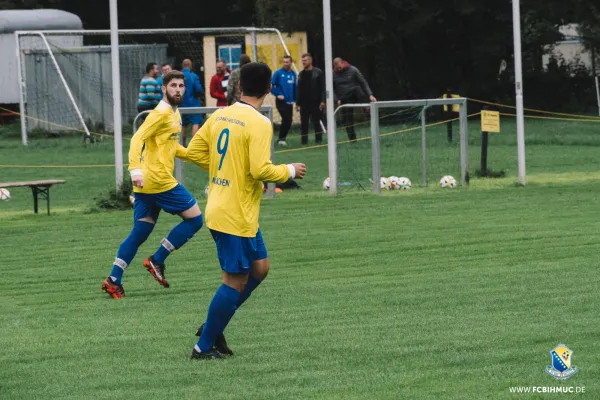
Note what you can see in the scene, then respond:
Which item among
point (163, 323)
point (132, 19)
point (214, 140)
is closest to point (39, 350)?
point (163, 323)

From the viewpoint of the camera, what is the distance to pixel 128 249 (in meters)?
11.8

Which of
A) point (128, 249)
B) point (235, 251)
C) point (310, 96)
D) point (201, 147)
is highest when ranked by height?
point (310, 96)

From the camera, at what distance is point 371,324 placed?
31.1ft

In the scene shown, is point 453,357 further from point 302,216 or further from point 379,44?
point 379,44

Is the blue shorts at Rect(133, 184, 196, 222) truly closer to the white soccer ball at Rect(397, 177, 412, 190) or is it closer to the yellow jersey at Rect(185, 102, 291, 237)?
the yellow jersey at Rect(185, 102, 291, 237)

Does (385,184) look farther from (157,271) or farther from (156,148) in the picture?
(157,271)

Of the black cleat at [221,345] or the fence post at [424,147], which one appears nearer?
the black cleat at [221,345]

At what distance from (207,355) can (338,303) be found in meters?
2.49

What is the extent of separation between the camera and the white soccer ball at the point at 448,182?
20.6 metres

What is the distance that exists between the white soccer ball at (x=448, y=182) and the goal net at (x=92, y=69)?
1433 centimetres

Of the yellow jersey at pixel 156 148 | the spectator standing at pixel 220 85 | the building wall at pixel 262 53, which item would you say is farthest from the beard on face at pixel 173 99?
the building wall at pixel 262 53

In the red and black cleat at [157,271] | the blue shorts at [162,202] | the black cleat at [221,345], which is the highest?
the blue shorts at [162,202]

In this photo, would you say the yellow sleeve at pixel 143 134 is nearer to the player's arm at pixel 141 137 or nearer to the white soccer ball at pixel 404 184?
the player's arm at pixel 141 137

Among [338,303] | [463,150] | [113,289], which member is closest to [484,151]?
[463,150]
